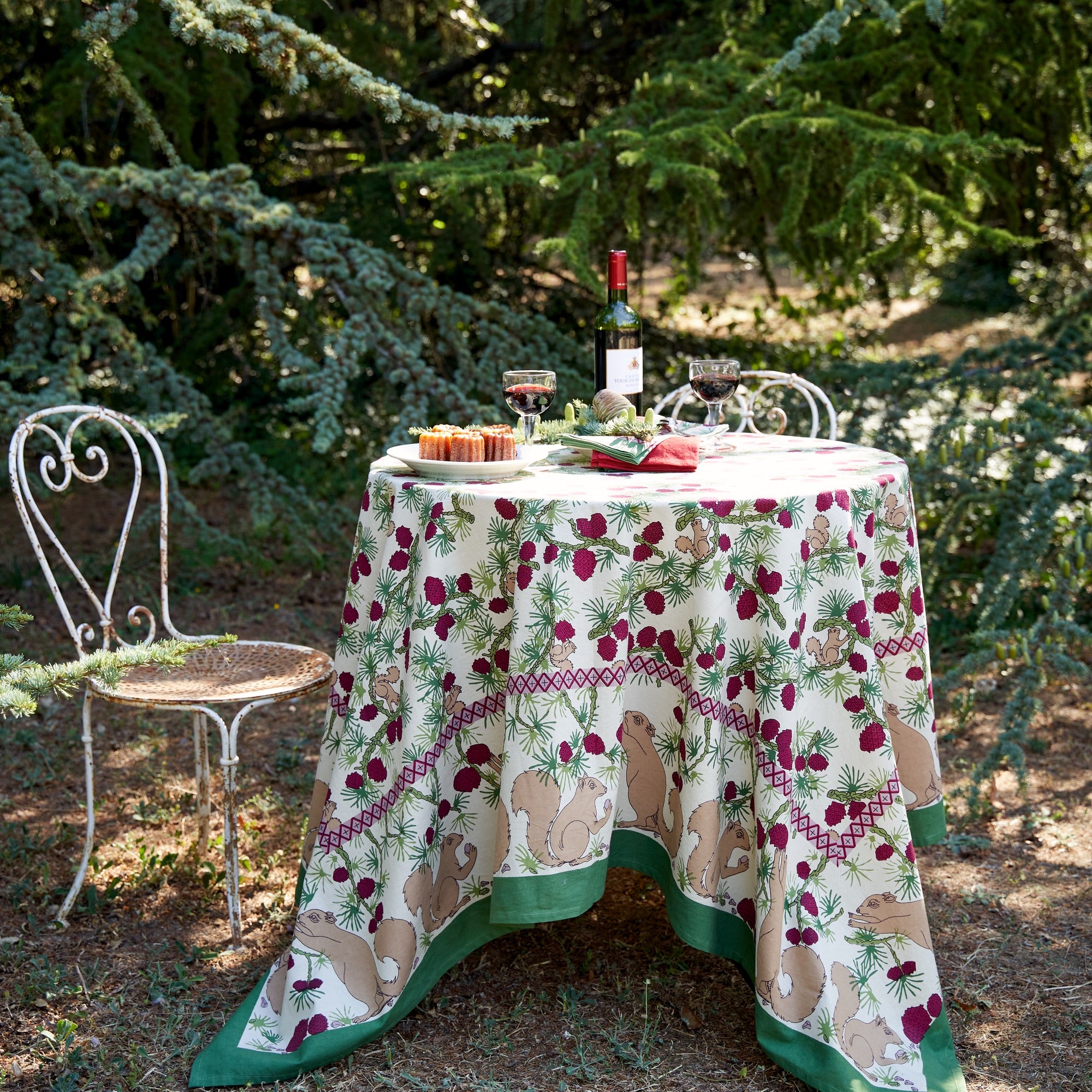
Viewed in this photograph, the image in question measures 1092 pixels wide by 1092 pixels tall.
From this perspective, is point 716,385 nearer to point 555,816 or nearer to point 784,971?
point 555,816

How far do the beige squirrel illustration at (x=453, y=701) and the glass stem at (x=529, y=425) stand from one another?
655 mm

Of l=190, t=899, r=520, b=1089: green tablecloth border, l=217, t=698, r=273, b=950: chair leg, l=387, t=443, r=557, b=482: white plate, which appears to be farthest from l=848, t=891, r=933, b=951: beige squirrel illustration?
l=217, t=698, r=273, b=950: chair leg

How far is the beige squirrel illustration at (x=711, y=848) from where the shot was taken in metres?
2.08

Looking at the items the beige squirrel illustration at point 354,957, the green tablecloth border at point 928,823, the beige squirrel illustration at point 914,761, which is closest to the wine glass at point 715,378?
the beige squirrel illustration at point 914,761

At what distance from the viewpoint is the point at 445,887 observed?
7.33 ft

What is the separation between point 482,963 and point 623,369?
1.36 metres

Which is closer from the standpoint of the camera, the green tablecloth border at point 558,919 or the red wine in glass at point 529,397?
the green tablecloth border at point 558,919

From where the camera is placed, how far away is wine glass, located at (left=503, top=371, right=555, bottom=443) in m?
2.46

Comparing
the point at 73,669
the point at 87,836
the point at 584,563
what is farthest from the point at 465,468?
the point at 87,836

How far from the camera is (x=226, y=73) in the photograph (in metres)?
4.19

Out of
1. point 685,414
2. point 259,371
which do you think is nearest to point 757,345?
point 685,414

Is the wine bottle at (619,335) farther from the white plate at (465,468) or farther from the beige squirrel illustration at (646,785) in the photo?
the beige squirrel illustration at (646,785)

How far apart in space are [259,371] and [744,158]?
2.83m

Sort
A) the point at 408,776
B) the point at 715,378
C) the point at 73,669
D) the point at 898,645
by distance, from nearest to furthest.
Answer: the point at 73,669 → the point at 408,776 → the point at 898,645 → the point at 715,378
